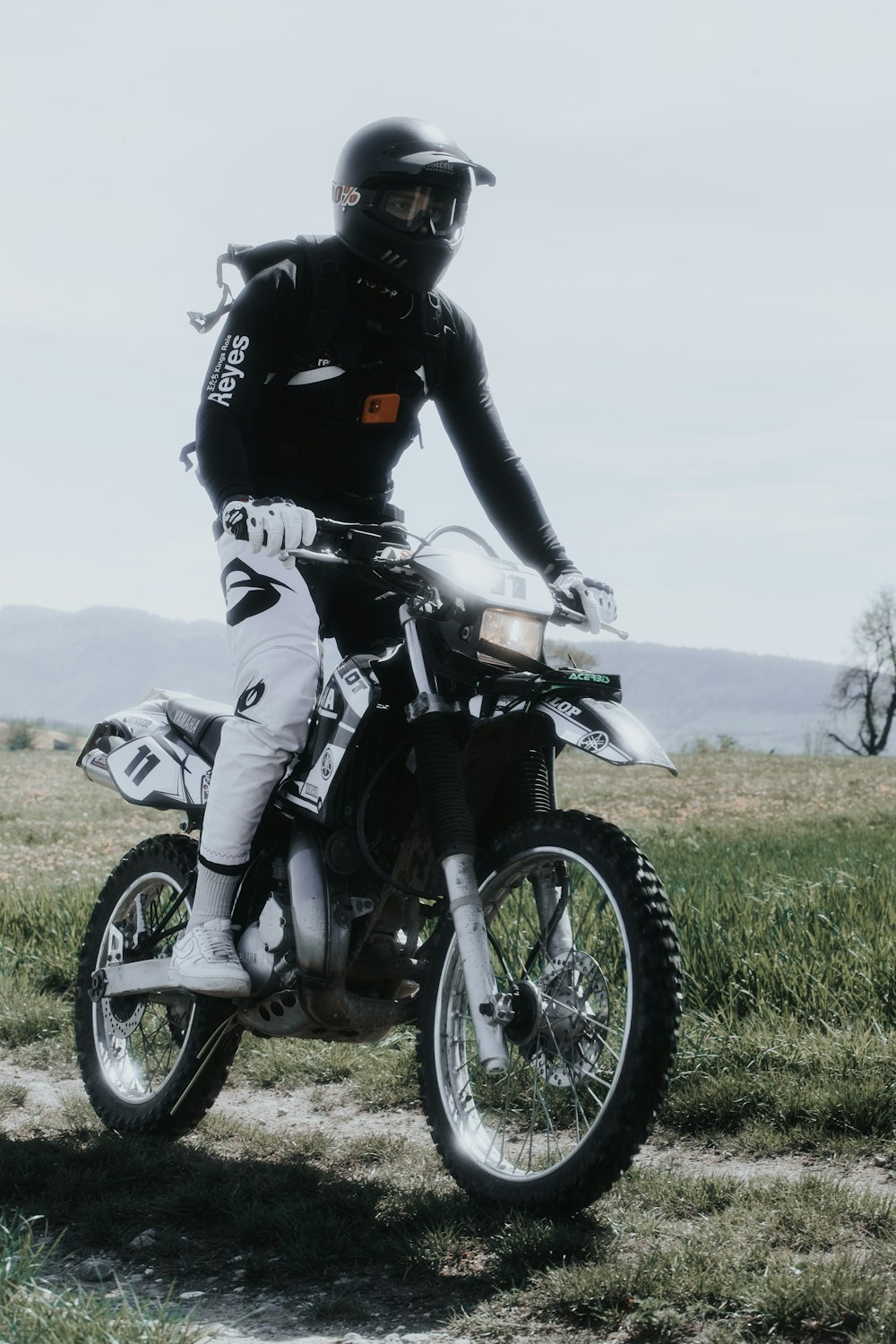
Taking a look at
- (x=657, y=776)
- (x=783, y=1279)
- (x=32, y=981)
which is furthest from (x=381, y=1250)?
(x=657, y=776)

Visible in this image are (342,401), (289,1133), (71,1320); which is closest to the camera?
(71,1320)

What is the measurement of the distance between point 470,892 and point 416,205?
226cm

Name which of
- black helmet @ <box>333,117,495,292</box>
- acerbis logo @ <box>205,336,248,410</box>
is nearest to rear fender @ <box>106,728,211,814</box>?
acerbis logo @ <box>205,336,248,410</box>

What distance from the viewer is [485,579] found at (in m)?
4.09

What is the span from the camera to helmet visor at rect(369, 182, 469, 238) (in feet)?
15.2

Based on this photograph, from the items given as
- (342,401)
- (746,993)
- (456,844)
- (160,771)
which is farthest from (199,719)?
(746,993)

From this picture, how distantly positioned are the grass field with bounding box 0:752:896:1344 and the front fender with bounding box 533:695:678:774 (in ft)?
4.10

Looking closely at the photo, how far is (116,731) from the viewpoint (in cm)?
565

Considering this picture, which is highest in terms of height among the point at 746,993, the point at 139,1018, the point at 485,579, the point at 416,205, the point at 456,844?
the point at 416,205

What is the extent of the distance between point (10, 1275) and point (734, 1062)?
2.80m

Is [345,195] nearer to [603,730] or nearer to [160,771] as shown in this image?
[603,730]

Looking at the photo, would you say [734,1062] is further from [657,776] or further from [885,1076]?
[657,776]

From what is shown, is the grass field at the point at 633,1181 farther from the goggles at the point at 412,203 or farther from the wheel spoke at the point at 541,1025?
the goggles at the point at 412,203

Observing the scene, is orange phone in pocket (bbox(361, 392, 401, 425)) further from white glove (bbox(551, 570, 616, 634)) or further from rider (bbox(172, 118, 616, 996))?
white glove (bbox(551, 570, 616, 634))
